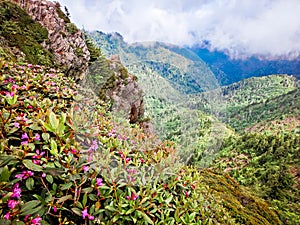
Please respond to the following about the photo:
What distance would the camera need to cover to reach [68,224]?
165 centimetres

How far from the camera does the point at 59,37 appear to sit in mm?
11289

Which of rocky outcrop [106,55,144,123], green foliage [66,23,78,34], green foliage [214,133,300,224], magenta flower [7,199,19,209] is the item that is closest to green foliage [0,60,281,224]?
magenta flower [7,199,19,209]

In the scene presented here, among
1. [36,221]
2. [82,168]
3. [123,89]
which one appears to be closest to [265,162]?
[123,89]

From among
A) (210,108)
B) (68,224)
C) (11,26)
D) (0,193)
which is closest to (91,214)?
(68,224)

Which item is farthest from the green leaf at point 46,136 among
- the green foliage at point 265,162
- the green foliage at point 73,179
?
the green foliage at point 265,162

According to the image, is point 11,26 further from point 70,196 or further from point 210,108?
point 70,196

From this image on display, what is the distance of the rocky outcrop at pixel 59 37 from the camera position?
1077 centimetres

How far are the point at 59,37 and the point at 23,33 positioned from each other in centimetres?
201

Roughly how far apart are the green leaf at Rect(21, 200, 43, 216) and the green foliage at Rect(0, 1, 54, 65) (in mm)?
8280

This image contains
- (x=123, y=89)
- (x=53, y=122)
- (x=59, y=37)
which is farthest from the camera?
(x=123, y=89)

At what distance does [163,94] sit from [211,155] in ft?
4.56

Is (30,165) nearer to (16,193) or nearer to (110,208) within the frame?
(16,193)

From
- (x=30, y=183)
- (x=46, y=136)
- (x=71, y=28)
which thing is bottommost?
(x=30, y=183)

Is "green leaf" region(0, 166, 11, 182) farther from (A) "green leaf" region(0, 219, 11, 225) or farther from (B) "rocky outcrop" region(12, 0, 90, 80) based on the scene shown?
(B) "rocky outcrop" region(12, 0, 90, 80)
